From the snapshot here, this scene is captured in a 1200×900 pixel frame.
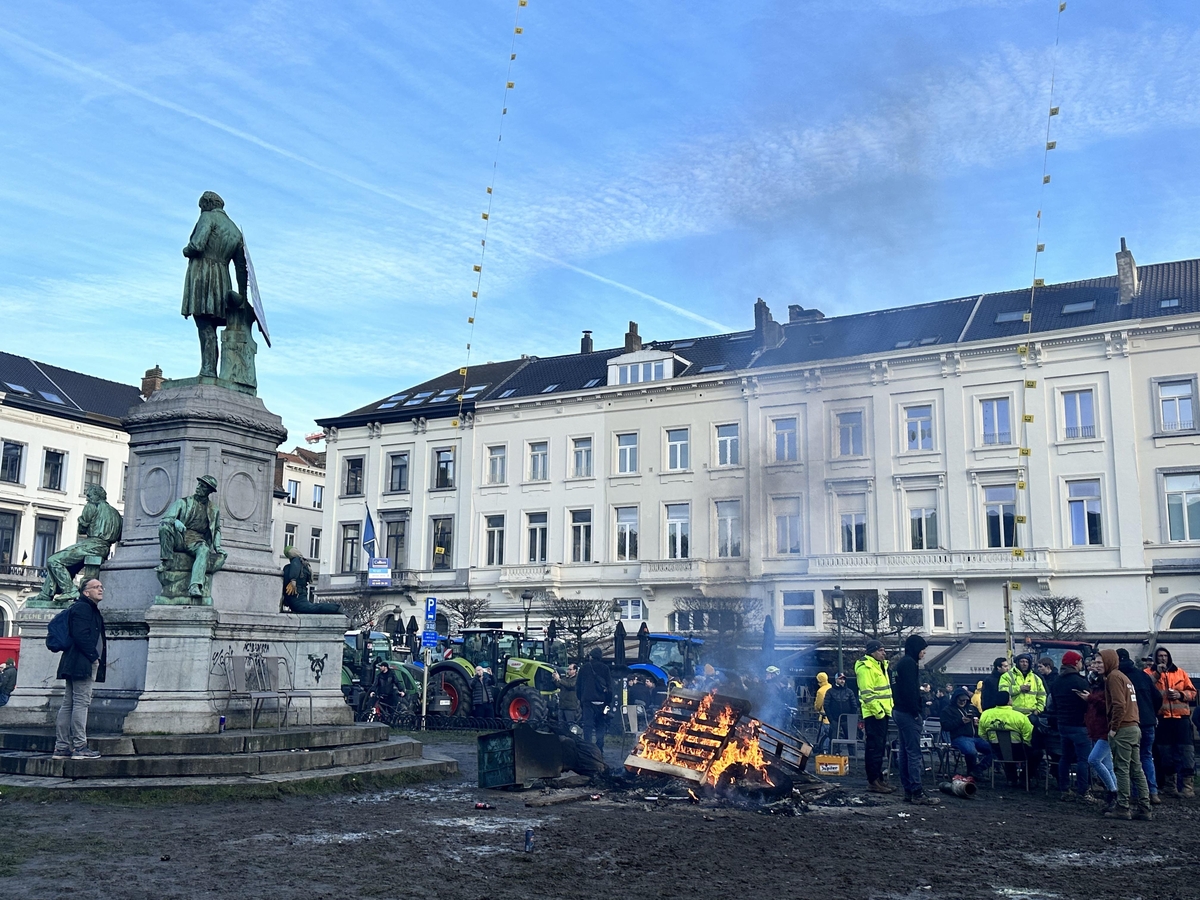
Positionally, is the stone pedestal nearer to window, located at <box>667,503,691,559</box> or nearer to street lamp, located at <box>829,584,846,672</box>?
street lamp, located at <box>829,584,846,672</box>

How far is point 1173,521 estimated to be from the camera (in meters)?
34.4

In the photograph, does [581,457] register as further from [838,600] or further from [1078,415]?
[1078,415]

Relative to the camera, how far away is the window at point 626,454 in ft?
145

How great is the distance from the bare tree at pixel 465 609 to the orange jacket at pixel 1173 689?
31394 mm

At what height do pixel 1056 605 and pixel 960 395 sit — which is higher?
pixel 960 395

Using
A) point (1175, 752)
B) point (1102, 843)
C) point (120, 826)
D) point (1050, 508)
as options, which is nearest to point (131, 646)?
point (120, 826)

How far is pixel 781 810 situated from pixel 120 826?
239 inches

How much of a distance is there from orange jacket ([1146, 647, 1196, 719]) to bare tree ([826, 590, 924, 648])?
17594 mm

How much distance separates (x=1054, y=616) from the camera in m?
32.9

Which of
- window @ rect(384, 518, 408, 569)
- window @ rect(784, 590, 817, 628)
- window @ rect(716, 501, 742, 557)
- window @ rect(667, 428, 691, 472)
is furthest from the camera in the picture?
window @ rect(384, 518, 408, 569)

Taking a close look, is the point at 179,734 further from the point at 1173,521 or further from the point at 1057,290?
the point at 1057,290

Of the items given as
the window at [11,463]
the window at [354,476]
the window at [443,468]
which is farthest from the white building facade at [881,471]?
the window at [11,463]

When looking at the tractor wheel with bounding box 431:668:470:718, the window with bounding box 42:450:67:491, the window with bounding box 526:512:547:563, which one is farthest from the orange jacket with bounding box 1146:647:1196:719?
the window with bounding box 42:450:67:491

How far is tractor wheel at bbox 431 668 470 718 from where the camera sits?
2352cm
